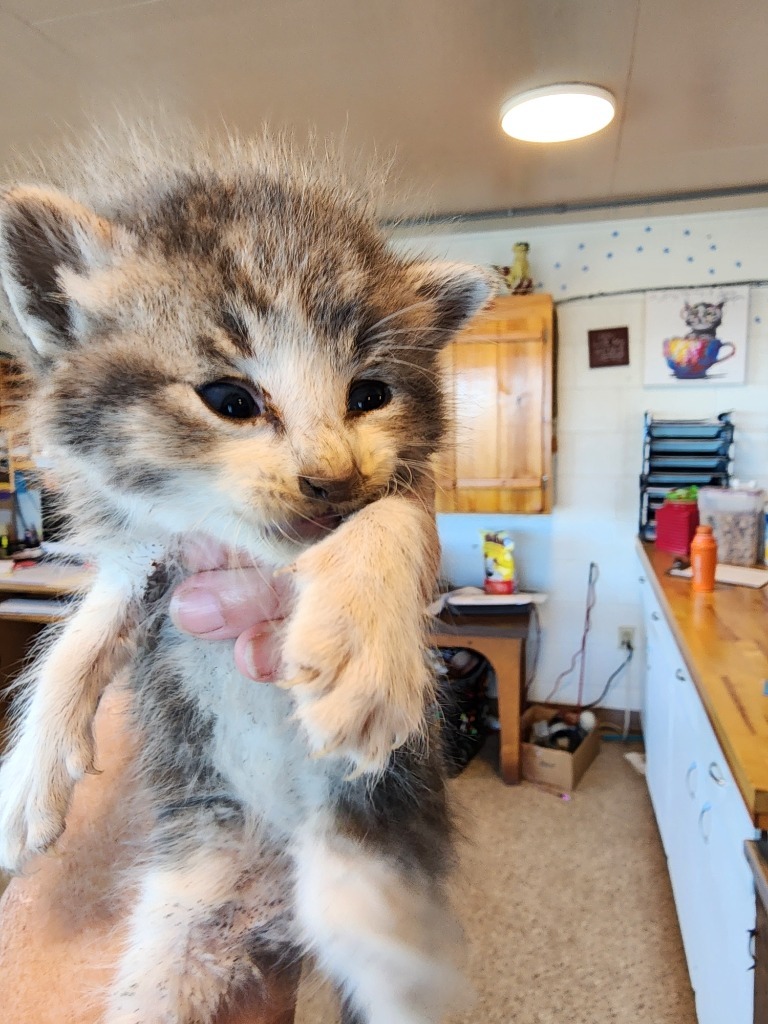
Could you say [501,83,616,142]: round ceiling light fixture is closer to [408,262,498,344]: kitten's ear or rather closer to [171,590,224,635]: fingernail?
[408,262,498,344]: kitten's ear

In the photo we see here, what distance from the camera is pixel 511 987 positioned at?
242cm

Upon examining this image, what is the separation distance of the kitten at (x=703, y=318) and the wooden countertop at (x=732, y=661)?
1.60 meters

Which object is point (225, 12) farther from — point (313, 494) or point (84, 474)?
point (313, 494)

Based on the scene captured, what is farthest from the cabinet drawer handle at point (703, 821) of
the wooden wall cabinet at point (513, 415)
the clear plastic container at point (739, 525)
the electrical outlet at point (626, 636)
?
the electrical outlet at point (626, 636)

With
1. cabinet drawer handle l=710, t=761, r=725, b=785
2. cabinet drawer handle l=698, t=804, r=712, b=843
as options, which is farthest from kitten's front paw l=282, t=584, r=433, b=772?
cabinet drawer handle l=698, t=804, r=712, b=843

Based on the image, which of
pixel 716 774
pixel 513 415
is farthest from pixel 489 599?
pixel 716 774

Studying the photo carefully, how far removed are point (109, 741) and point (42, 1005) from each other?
44cm

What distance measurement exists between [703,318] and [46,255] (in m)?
3.88

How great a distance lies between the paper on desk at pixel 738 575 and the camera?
2.80 m

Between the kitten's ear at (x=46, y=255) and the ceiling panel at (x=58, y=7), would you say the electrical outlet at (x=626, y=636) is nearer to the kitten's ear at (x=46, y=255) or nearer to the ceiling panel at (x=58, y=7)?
the ceiling panel at (x=58, y=7)

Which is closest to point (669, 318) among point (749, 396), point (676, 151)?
point (749, 396)

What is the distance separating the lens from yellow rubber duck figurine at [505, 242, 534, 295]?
3.92 m

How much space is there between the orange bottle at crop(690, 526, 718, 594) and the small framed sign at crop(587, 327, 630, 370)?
1.65 meters

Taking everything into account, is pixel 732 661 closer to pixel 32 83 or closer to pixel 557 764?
pixel 557 764
